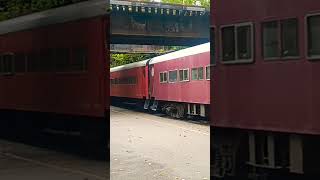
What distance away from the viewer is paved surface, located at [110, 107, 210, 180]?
212 cm

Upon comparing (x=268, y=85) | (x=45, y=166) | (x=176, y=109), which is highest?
(x=268, y=85)

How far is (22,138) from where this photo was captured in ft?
9.37

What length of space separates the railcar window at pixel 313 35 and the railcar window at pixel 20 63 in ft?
5.51

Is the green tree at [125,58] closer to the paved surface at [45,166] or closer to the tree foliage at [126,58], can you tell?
the tree foliage at [126,58]

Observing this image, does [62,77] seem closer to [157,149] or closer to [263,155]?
[157,149]

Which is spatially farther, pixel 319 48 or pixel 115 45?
pixel 115 45

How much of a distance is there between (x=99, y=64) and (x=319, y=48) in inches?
48.3

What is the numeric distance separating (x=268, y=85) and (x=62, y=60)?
1.31 m

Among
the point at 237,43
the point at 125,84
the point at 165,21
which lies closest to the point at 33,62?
the point at 165,21

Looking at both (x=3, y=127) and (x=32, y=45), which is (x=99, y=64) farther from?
(x=3, y=127)

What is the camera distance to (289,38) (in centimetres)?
133

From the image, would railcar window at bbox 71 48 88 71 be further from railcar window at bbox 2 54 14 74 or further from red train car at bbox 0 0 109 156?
railcar window at bbox 2 54 14 74

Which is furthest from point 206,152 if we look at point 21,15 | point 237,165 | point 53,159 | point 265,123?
point 21,15

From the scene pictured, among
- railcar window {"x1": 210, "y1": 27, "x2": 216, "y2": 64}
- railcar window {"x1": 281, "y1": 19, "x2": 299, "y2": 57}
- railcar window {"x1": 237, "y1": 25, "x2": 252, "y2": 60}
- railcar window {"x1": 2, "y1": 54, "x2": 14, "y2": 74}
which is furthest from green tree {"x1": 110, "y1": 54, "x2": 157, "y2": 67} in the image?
railcar window {"x1": 281, "y1": 19, "x2": 299, "y2": 57}
